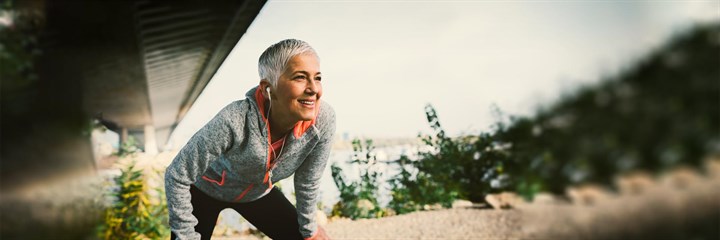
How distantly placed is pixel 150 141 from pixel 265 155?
0.49 meters

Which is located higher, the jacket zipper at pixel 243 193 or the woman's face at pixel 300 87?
the woman's face at pixel 300 87

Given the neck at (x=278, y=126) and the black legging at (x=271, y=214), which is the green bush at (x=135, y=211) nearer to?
the black legging at (x=271, y=214)

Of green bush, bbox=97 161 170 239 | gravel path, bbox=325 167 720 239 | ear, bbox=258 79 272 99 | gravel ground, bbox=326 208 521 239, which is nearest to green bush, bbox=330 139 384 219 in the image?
gravel ground, bbox=326 208 521 239

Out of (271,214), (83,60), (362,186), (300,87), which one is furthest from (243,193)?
(362,186)

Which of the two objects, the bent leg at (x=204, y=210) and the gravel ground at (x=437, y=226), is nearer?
the bent leg at (x=204, y=210)

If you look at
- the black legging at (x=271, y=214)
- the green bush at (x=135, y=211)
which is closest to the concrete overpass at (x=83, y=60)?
the black legging at (x=271, y=214)

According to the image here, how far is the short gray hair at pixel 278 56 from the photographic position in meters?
1.38

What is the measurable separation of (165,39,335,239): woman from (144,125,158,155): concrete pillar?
1.01ft

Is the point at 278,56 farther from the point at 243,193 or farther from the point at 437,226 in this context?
the point at 437,226

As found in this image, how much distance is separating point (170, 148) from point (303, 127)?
22.0 inches

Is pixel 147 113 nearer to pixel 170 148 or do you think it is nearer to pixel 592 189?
pixel 170 148

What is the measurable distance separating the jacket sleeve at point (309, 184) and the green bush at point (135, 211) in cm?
64

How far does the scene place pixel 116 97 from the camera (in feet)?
4.44

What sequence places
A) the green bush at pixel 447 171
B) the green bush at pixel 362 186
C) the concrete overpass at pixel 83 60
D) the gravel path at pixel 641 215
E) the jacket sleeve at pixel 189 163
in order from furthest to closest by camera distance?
the green bush at pixel 362 186 → the green bush at pixel 447 171 → the jacket sleeve at pixel 189 163 → the concrete overpass at pixel 83 60 → the gravel path at pixel 641 215
